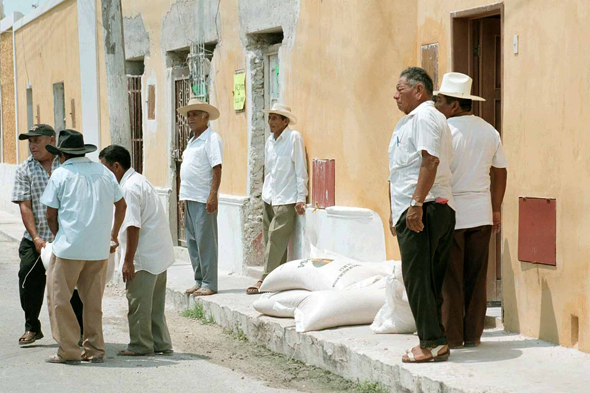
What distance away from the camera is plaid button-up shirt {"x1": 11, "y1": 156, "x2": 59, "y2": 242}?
8297 millimetres

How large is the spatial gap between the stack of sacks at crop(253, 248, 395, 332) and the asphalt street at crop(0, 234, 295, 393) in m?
0.78

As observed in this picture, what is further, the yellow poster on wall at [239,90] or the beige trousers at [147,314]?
the yellow poster on wall at [239,90]

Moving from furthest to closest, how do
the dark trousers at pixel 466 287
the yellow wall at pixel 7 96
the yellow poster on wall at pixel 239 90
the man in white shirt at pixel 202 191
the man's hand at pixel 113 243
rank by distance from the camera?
1. the yellow wall at pixel 7 96
2. the yellow poster on wall at pixel 239 90
3. the man in white shirt at pixel 202 191
4. the man's hand at pixel 113 243
5. the dark trousers at pixel 466 287

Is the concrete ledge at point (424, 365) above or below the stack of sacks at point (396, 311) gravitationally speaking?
below

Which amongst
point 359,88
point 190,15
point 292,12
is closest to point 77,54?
point 190,15

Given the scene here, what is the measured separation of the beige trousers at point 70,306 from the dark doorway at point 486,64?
3.07 meters

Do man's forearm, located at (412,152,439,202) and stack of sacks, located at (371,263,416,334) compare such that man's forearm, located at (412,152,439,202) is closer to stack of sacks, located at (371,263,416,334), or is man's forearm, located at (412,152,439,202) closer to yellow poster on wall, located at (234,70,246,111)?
stack of sacks, located at (371,263,416,334)

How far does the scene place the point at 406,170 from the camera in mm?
6309

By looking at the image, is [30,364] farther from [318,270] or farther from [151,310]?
[318,270]

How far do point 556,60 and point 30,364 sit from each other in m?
4.27

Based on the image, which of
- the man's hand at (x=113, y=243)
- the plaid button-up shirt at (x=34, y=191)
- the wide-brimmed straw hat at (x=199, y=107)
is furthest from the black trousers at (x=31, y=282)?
the wide-brimmed straw hat at (x=199, y=107)

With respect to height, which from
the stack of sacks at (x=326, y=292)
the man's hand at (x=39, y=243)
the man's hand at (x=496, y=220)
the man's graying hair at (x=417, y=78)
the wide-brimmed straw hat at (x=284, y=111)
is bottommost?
the stack of sacks at (x=326, y=292)

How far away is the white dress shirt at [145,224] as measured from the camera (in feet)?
24.8

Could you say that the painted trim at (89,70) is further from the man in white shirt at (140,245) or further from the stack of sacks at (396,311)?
the stack of sacks at (396,311)
